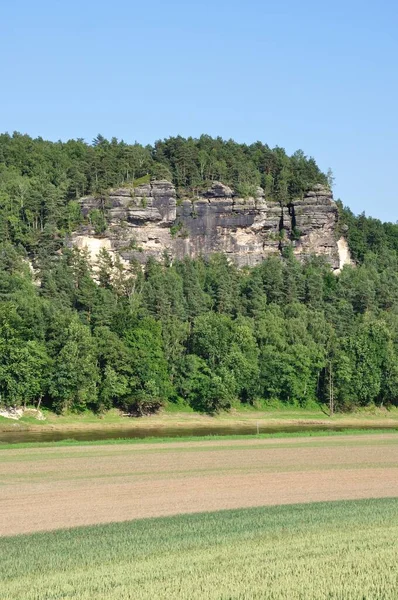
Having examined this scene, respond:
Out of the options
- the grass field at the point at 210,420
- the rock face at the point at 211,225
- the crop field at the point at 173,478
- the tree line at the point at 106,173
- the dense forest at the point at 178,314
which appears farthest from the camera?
the rock face at the point at 211,225

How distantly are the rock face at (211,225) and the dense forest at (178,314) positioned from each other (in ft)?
8.97

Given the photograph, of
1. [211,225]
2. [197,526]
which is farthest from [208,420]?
[197,526]

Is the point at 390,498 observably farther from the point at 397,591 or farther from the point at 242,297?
the point at 242,297

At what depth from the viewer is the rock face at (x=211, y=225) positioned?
12356cm

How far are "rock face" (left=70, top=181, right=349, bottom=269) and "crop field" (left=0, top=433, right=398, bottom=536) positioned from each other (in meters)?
73.4

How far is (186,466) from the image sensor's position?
39.9 metres

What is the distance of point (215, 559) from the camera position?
18438mm

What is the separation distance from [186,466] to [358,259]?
112 meters

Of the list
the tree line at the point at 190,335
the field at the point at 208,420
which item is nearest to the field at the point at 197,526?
the field at the point at 208,420

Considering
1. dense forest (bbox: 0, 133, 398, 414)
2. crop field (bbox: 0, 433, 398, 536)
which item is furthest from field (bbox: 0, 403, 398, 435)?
crop field (bbox: 0, 433, 398, 536)

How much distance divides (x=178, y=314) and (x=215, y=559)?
289ft

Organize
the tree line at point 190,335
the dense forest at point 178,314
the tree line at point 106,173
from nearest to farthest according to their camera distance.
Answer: the tree line at point 190,335 → the dense forest at point 178,314 → the tree line at point 106,173

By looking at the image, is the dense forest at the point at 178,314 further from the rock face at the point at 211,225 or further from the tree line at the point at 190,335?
the rock face at the point at 211,225

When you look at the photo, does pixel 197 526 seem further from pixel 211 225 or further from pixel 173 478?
pixel 211 225
